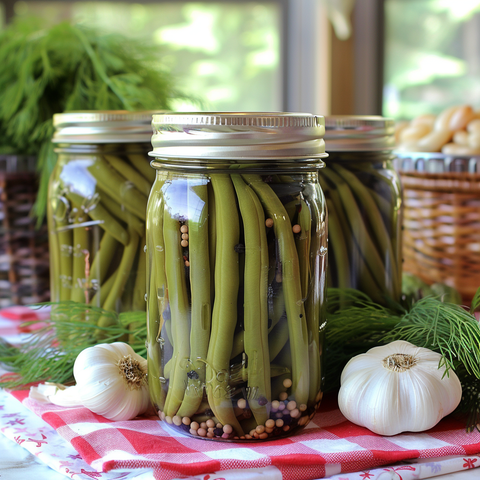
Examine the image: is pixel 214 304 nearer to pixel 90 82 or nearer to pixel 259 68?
pixel 90 82

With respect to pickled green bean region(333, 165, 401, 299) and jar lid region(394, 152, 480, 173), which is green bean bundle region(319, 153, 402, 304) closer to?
pickled green bean region(333, 165, 401, 299)

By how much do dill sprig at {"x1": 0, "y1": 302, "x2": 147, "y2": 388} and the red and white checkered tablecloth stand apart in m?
0.07

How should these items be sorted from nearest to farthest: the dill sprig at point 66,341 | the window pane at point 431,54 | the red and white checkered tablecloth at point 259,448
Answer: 1. the red and white checkered tablecloth at point 259,448
2. the dill sprig at point 66,341
3. the window pane at point 431,54

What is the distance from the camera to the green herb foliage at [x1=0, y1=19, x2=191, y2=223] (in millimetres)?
740

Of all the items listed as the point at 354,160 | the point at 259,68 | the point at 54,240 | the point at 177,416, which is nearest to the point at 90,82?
the point at 54,240

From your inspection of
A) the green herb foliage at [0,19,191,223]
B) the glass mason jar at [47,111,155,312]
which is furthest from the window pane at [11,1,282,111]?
the glass mason jar at [47,111,155,312]

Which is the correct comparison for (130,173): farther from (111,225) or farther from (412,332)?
(412,332)

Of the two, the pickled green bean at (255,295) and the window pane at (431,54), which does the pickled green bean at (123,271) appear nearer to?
the pickled green bean at (255,295)

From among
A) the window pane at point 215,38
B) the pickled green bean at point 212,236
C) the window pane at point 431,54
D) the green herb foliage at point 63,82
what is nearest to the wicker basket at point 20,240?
the green herb foliage at point 63,82

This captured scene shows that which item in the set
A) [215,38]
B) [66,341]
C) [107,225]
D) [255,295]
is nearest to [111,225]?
[107,225]

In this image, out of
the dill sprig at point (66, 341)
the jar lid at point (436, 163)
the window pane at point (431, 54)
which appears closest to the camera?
the dill sprig at point (66, 341)

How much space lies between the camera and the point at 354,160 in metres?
0.57

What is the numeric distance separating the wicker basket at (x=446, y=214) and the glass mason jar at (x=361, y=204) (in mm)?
173

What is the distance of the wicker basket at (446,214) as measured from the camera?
726mm
